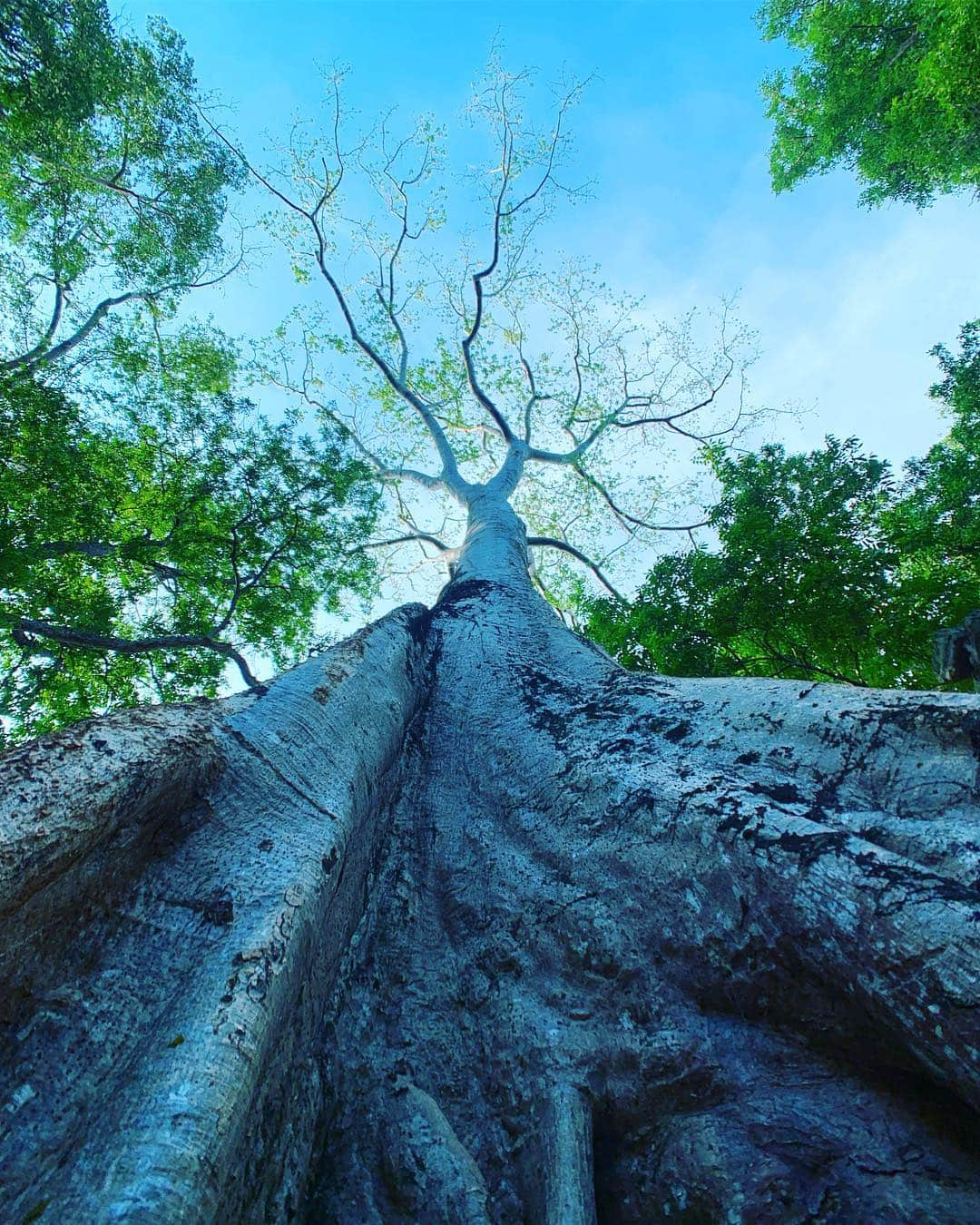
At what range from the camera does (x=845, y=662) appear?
14.7 ft

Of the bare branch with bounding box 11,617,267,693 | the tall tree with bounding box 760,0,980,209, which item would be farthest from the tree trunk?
the tall tree with bounding box 760,0,980,209

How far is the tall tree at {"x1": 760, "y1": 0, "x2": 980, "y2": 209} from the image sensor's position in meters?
6.37

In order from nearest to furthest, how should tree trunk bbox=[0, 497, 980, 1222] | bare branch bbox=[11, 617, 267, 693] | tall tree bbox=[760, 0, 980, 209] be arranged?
tree trunk bbox=[0, 497, 980, 1222]
bare branch bbox=[11, 617, 267, 693]
tall tree bbox=[760, 0, 980, 209]

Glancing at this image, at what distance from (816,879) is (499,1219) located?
3.26ft

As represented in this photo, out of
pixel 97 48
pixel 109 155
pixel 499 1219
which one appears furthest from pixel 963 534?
pixel 109 155

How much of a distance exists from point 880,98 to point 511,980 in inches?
458

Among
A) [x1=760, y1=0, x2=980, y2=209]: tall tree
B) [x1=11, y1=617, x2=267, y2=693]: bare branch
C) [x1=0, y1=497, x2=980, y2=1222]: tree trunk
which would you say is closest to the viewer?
[x1=0, y1=497, x2=980, y2=1222]: tree trunk

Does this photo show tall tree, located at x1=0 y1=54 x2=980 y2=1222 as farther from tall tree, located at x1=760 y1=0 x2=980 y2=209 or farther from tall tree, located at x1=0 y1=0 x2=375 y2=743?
tall tree, located at x1=760 y1=0 x2=980 y2=209

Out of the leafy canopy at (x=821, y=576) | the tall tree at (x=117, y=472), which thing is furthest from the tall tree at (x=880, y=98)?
the tall tree at (x=117, y=472)

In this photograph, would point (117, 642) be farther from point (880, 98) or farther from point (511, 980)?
point (880, 98)

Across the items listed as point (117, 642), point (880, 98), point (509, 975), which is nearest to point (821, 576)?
point (509, 975)

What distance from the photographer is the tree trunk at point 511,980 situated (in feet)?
3.73

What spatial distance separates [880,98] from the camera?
27.2 ft

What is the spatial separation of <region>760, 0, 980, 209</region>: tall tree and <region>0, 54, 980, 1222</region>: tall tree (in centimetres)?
810
